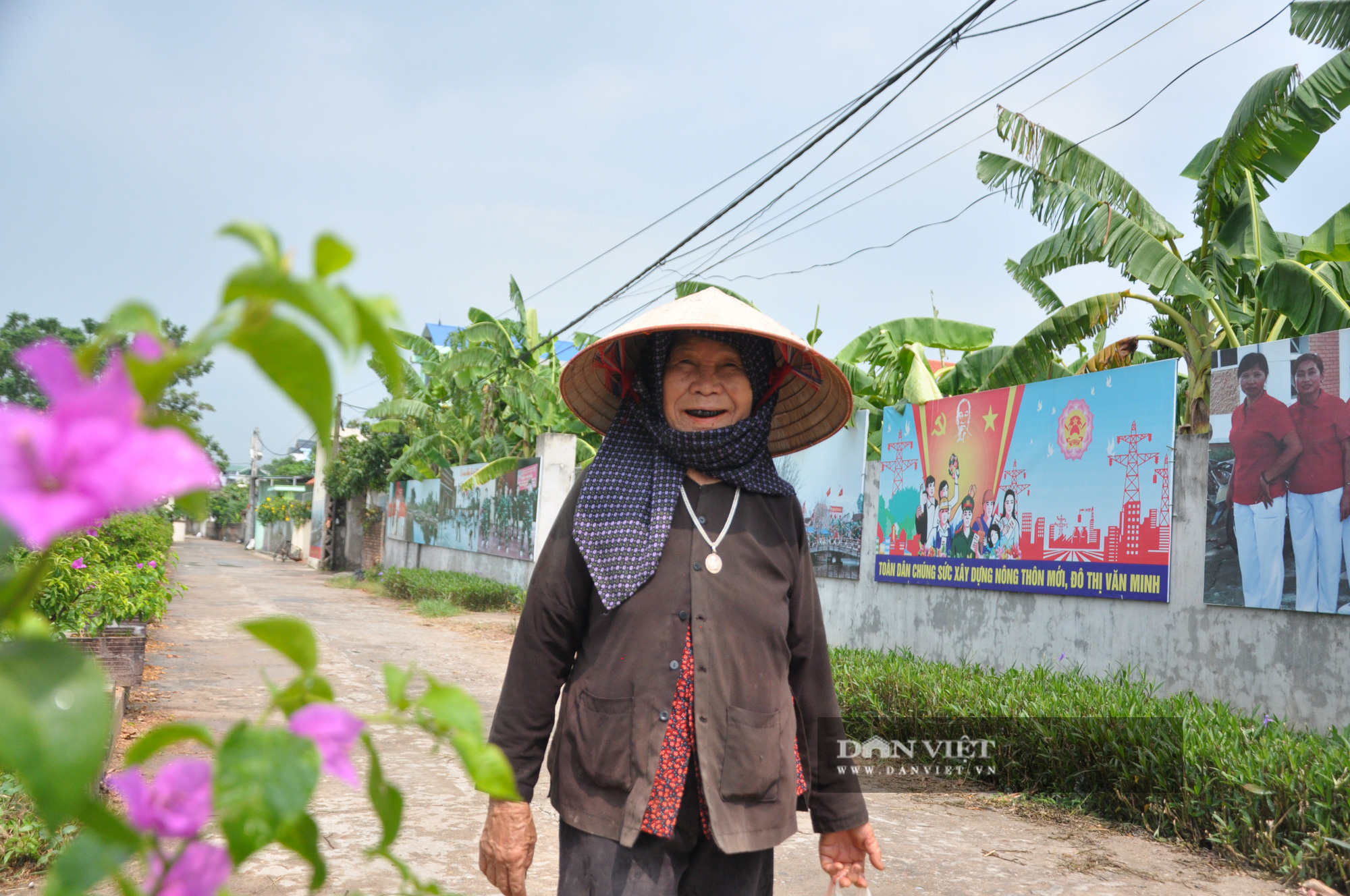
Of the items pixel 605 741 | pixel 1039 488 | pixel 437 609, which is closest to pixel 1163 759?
pixel 1039 488

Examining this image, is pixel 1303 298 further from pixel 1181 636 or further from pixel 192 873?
pixel 192 873

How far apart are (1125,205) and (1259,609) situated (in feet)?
10.7

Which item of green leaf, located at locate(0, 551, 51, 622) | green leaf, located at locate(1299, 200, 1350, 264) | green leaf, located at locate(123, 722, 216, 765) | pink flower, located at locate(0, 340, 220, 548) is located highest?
green leaf, located at locate(1299, 200, 1350, 264)

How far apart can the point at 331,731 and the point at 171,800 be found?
79 mm

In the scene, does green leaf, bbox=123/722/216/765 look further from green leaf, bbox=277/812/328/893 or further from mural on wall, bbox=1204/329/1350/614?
mural on wall, bbox=1204/329/1350/614

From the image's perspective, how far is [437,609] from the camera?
14.0 meters

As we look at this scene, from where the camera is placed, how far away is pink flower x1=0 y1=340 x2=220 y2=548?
34 cm

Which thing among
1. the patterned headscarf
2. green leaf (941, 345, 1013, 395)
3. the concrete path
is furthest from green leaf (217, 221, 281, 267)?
green leaf (941, 345, 1013, 395)

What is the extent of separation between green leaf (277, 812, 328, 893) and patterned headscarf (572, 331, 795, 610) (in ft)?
4.91

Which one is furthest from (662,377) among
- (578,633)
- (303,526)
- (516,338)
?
(303,526)

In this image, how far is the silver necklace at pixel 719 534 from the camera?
2.10 m

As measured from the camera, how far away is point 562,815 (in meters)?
2.02

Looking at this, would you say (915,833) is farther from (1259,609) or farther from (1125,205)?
(1125,205)

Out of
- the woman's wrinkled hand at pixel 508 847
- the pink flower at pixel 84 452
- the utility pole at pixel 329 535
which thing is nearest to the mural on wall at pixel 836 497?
the woman's wrinkled hand at pixel 508 847
